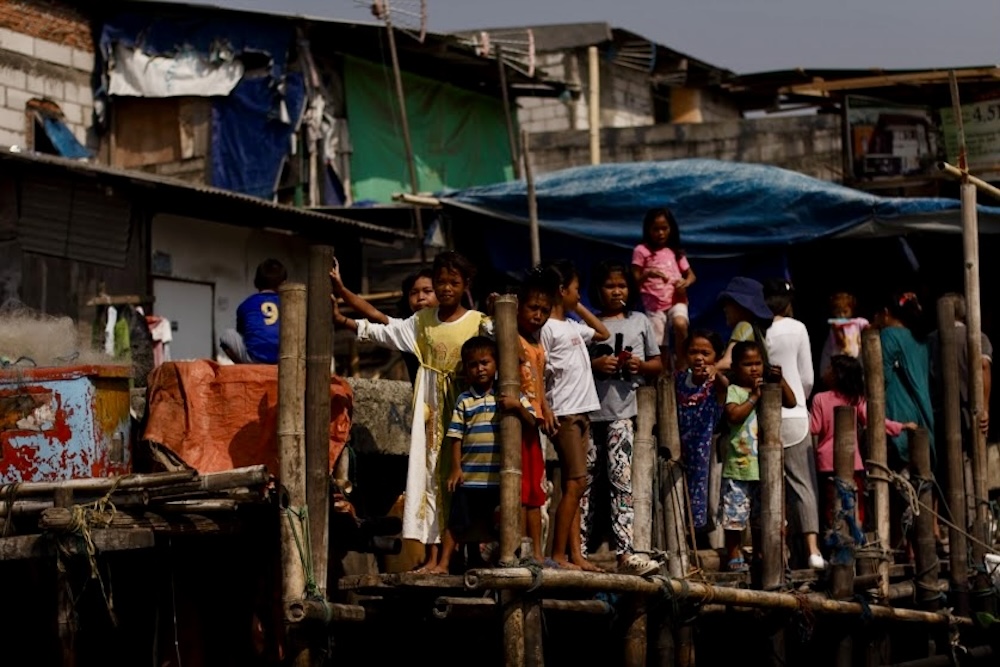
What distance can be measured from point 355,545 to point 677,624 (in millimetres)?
1709

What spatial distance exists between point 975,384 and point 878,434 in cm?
114

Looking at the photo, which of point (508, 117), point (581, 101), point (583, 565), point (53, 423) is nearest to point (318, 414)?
point (53, 423)

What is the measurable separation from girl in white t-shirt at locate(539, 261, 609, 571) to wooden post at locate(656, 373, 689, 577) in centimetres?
48

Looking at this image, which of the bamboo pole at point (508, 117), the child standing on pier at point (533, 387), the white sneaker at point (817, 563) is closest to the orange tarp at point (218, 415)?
the child standing on pier at point (533, 387)

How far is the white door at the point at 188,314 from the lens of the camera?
15.6 m

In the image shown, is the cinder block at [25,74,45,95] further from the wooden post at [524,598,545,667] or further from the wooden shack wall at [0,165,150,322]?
the wooden post at [524,598,545,667]

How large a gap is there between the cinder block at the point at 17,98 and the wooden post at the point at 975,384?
10056 millimetres

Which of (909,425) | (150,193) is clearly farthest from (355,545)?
(150,193)

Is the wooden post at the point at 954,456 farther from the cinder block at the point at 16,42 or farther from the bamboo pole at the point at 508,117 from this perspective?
the cinder block at the point at 16,42

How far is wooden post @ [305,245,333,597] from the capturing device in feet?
24.4

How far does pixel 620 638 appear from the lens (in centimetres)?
859

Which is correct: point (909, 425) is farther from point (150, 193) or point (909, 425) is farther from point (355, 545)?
point (150, 193)

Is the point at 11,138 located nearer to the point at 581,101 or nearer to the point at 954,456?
the point at 581,101

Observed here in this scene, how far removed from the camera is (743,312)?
9.88 m
